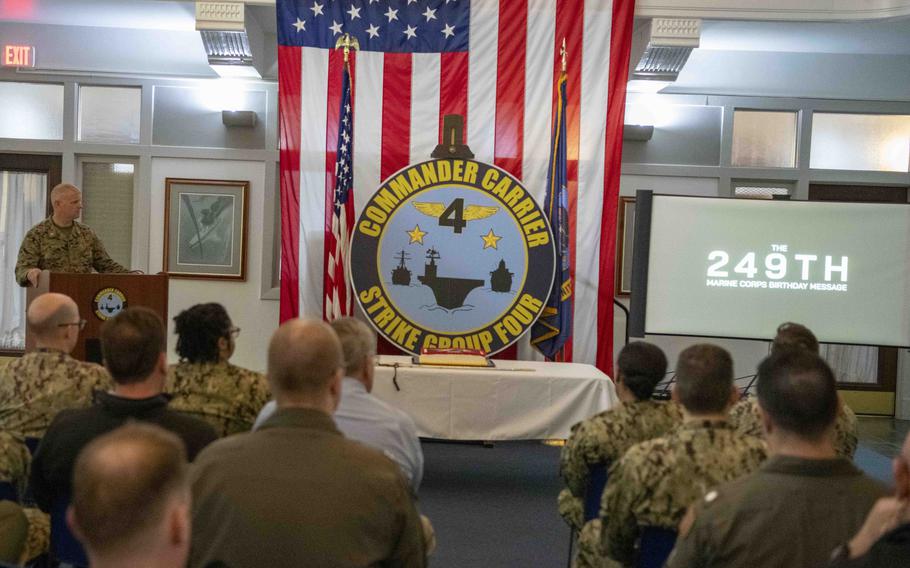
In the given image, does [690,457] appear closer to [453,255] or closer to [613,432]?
[613,432]

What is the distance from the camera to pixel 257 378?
2.90 meters

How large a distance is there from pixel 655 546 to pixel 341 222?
14.2ft

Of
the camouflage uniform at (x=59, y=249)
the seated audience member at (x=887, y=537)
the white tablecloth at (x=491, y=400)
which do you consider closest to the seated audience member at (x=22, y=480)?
the seated audience member at (x=887, y=537)

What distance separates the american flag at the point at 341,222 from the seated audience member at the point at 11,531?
12.9ft

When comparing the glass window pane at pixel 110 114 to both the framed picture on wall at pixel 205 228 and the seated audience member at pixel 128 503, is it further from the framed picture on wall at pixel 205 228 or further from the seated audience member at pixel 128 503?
the seated audience member at pixel 128 503

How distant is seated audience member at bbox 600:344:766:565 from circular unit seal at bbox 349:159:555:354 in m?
4.12

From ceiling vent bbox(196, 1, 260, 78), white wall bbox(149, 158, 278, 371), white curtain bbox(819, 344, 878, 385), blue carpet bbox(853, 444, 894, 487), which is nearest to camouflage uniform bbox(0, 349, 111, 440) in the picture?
ceiling vent bbox(196, 1, 260, 78)

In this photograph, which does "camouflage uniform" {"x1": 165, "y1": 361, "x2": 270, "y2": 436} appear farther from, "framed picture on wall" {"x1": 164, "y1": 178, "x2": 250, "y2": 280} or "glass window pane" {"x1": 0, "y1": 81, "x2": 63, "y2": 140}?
"glass window pane" {"x1": 0, "y1": 81, "x2": 63, "y2": 140}

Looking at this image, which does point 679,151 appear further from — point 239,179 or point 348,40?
point 239,179

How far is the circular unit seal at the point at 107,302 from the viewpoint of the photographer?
4.80 meters

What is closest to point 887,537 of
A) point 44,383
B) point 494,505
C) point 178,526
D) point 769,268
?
point 178,526

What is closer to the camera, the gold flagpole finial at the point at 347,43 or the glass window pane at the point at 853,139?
the gold flagpole finial at the point at 347,43

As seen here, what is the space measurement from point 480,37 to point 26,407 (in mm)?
4612

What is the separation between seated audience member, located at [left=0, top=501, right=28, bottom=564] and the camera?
7.45 feet
